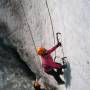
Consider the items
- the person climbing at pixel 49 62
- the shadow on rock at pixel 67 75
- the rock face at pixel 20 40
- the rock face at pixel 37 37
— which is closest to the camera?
the rock face at pixel 37 37

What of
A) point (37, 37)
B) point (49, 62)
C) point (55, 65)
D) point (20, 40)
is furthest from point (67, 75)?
point (20, 40)

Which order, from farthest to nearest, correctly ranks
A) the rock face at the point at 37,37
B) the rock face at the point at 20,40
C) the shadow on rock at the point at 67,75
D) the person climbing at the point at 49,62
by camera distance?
1. the rock face at the point at 20,40
2. the shadow on rock at the point at 67,75
3. the person climbing at the point at 49,62
4. the rock face at the point at 37,37

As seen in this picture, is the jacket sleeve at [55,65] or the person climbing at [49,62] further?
the jacket sleeve at [55,65]

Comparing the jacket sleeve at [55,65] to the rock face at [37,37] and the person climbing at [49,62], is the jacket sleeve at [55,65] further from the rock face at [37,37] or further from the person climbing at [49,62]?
the rock face at [37,37]

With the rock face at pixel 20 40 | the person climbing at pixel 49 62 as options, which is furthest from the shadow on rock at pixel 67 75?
the rock face at pixel 20 40

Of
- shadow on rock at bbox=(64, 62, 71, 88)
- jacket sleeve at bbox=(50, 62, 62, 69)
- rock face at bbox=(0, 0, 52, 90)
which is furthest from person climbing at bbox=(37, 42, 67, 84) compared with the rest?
rock face at bbox=(0, 0, 52, 90)

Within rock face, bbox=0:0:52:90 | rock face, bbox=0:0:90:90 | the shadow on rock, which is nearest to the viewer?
rock face, bbox=0:0:90:90

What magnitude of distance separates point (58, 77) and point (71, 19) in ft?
6.96

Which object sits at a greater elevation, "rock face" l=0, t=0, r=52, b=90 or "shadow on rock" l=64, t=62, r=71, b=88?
"rock face" l=0, t=0, r=52, b=90

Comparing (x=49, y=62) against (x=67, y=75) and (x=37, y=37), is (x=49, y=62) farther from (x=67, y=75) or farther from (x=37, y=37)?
(x=37, y=37)

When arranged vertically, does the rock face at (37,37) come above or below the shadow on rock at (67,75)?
above

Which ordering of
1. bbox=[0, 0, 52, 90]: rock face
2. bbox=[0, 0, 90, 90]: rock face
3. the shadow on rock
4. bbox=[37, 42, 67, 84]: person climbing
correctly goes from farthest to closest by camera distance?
bbox=[0, 0, 52, 90]: rock face
the shadow on rock
bbox=[37, 42, 67, 84]: person climbing
bbox=[0, 0, 90, 90]: rock face

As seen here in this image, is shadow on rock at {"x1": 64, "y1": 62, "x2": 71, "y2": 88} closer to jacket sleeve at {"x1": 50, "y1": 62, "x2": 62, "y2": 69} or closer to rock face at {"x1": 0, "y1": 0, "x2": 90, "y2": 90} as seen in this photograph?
rock face at {"x1": 0, "y1": 0, "x2": 90, "y2": 90}

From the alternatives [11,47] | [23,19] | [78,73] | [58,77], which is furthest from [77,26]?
[11,47]
